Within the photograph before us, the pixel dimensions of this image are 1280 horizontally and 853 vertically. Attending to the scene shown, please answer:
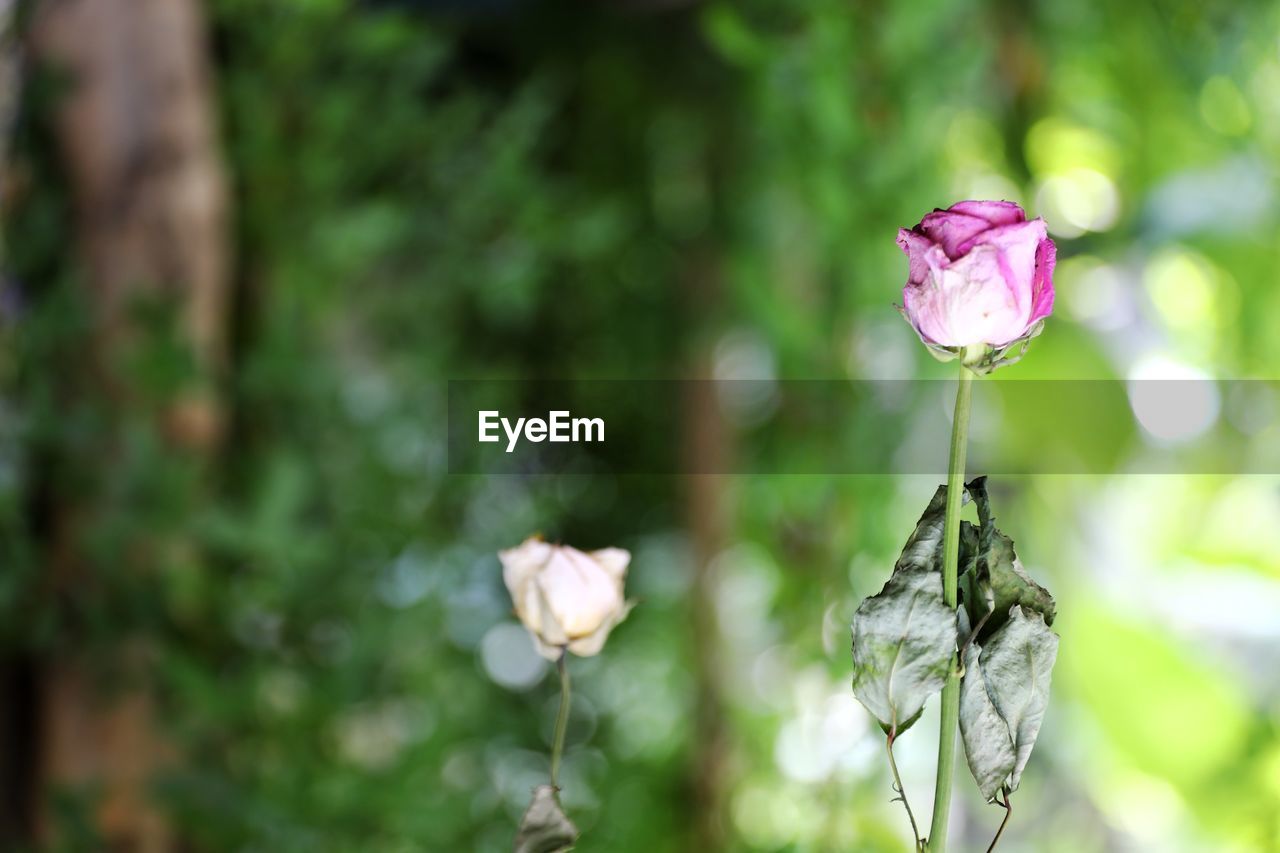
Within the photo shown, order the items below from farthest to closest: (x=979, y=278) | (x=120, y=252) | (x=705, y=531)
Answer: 1. (x=705, y=531)
2. (x=120, y=252)
3. (x=979, y=278)

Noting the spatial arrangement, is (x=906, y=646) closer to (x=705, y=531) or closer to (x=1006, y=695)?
(x=1006, y=695)

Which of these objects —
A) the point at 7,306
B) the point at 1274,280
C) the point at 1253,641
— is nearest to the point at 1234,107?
the point at 1274,280

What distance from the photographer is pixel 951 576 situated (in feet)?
0.48

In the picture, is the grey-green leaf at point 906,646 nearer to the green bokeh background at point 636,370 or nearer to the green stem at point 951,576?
the green stem at point 951,576

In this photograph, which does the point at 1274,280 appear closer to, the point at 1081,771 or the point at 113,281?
the point at 1081,771

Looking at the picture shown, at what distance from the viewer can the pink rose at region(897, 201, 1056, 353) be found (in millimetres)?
135

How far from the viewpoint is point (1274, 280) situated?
27.8 inches

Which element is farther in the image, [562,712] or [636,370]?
[636,370]

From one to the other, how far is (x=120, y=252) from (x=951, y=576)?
0.45m

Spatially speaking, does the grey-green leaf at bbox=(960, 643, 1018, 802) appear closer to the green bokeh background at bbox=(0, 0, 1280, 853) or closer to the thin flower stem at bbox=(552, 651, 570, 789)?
the thin flower stem at bbox=(552, 651, 570, 789)

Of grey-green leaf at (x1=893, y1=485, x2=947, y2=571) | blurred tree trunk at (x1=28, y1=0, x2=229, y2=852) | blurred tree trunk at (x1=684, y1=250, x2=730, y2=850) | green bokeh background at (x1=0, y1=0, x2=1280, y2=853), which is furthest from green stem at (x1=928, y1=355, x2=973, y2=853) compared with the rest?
blurred tree trunk at (x1=684, y1=250, x2=730, y2=850)

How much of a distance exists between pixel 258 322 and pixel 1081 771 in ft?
2.68

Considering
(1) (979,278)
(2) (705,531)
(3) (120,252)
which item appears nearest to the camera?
(1) (979,278)

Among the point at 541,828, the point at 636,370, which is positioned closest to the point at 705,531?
the point at 636,370
